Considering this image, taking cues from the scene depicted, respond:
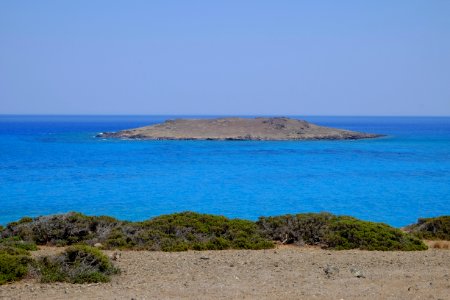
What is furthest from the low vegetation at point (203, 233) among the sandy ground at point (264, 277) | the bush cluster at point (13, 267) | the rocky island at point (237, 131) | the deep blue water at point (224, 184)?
the rocky island at point (237, 131)

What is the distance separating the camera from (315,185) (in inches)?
1558

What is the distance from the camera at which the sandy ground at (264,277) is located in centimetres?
956

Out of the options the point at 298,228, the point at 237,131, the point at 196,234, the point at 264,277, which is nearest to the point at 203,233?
the point at 196,234

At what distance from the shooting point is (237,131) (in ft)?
354

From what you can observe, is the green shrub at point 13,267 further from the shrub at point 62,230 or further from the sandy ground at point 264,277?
the shrub at point 62,230

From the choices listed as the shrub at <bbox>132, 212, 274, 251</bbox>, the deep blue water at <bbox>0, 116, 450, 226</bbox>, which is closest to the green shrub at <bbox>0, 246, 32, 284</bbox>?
the shrub at <bbox>132, 212, 274, 251</bbox>

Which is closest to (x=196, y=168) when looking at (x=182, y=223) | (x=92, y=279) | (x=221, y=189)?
(x=221, y=189)

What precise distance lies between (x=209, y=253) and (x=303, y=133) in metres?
94.3

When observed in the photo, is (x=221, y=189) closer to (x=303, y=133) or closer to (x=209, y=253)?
(x=209, y=253)

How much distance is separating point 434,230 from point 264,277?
9180 mm

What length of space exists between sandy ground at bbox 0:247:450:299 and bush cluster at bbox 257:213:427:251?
96 cm

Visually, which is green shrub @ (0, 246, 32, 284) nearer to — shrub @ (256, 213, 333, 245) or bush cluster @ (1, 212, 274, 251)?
bush cluster @ (1, 212, 274, 251)

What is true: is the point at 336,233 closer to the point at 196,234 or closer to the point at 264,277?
the point at 196,234

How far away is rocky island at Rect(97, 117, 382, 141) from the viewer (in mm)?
102938
